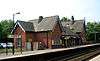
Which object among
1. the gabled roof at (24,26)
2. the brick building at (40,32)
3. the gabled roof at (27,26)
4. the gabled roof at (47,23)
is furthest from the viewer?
the gabled roof at (47,23)

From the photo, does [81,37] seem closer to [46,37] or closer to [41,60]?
[46,37]

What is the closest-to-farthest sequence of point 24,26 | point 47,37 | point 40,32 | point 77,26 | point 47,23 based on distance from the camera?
point 24,26 → point 47,37 → point 40,32 → point 47,23 → point 77,26

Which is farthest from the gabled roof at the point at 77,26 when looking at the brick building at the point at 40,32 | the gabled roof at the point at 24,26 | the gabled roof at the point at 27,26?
the gabled roof at the point at 24,26

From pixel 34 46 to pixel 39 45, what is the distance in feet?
6.35

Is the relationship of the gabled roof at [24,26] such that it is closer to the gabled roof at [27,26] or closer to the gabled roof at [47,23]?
the gabled roof at [27,26]

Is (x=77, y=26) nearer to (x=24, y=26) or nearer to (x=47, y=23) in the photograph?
(x=47, y=23)

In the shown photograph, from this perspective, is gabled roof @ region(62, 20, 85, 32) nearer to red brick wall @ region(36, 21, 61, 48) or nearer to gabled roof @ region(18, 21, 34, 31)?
red brick wall @ region(36, 21, 61, 48)

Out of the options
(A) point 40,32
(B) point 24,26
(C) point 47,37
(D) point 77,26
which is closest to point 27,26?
(B) point 24,26

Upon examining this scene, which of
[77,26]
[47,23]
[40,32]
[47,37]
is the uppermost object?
[47,23]

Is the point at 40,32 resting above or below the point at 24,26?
below

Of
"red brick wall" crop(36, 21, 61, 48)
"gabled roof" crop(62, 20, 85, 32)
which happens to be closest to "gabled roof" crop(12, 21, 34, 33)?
"red brick wall" crop(36, 21, 61, 48)

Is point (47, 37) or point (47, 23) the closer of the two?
point (47, 37)

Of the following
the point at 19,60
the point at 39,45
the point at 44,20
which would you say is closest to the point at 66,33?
the point at 44,20

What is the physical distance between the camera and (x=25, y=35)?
178ft
